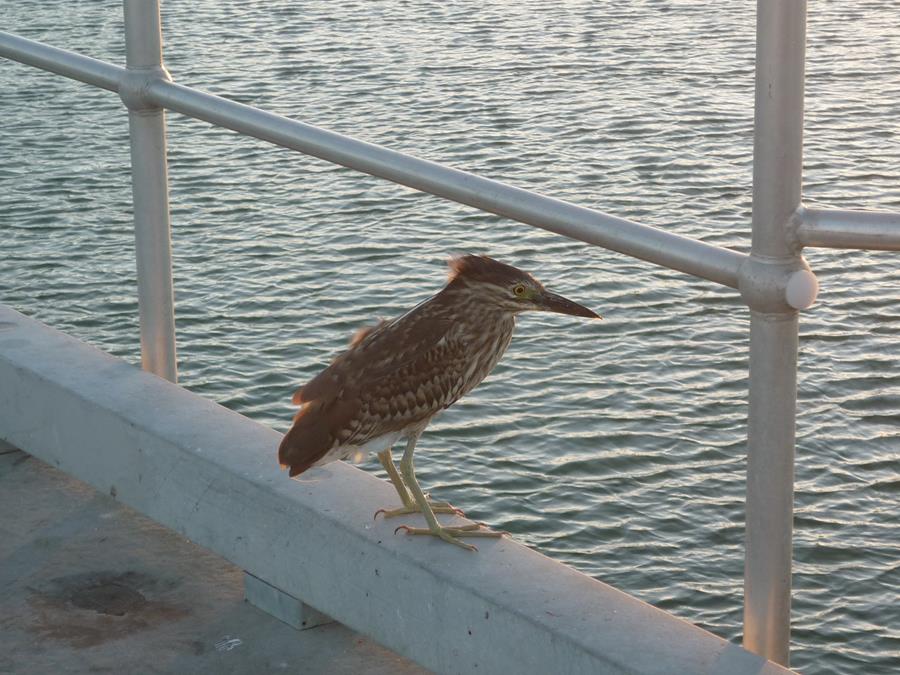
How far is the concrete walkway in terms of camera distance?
333 cm

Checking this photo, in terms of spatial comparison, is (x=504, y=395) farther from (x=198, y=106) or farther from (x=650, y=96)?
(x=650, y=96)

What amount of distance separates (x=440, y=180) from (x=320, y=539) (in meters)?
0.80

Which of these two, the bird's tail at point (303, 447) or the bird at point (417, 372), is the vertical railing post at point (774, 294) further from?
the bird's tail at point (303, 447)

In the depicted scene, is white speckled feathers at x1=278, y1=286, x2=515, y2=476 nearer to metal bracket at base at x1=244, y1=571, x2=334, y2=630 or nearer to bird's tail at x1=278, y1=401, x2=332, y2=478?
bird's tail at x1=278, y1=401, x2=332, y2=478

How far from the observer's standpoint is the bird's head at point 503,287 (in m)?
3.35

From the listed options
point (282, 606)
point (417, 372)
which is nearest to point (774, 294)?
point (417, 372)

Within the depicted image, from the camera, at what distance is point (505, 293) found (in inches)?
133

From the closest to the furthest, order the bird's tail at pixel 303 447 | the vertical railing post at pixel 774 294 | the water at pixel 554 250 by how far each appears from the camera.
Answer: the vertical railing post at pixel 774 294
the bird's tail at pixel 303 447
the water at pixel 554 250

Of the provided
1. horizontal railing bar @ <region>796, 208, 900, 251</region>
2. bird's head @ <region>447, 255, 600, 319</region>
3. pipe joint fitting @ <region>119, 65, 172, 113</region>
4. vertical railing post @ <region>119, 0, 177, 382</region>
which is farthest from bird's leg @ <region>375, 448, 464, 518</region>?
horizontal railing bar @ <region>796, 208, 900, 251</region>

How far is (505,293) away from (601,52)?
1151cm

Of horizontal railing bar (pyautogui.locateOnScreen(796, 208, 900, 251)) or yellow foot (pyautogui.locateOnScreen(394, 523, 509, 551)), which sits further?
yellow foot (pyautogui.locateOnScreen(394, 523, 509, 551))

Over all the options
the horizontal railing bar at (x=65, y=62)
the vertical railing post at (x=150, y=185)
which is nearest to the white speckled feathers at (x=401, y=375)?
the vertical railing post at (x=150, y=185)

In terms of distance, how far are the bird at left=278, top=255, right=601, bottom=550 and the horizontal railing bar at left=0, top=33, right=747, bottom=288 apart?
28cm

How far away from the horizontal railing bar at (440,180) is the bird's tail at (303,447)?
1.70ft
